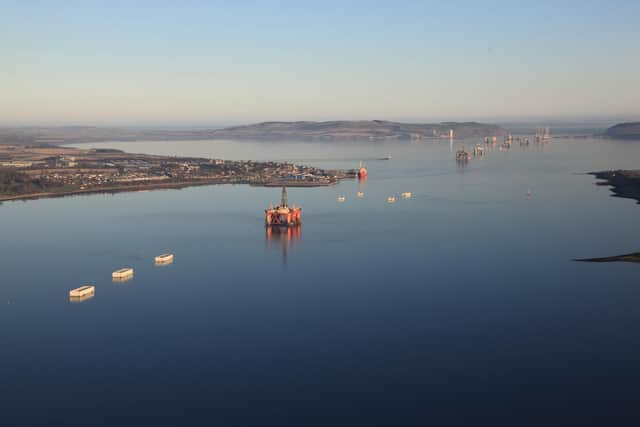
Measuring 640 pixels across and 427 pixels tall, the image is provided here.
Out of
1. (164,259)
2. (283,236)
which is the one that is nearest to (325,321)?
(164,259)

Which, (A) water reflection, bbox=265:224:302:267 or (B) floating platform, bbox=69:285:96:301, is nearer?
(B) floating platform, bbox=69:285:96:301

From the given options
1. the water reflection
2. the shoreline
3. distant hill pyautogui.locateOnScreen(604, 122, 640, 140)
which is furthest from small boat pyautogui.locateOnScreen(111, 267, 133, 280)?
distant hill pyautogui.locateOnScreen(604, 122, 640, 140)

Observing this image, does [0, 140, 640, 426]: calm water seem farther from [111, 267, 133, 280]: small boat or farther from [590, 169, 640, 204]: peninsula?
[590, 169, 640, 204]: peninsula

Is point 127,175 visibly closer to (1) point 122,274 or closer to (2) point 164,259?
(2) point 164,259

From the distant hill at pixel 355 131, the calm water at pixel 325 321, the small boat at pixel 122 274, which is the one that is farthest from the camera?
the distant hill at pixel 355 131

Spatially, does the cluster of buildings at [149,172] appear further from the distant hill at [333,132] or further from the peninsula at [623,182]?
Answer: the distant hill at [333,132]

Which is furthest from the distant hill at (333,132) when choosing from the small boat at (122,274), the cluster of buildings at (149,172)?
the small boat at (122,274)
